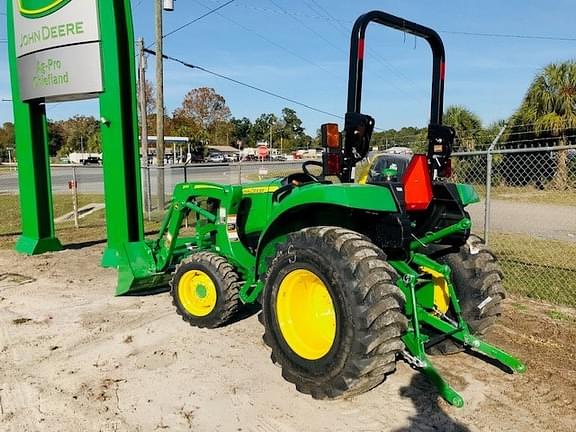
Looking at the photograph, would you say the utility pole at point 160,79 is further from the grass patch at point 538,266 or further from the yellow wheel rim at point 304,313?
the yellow wheel rim at point 304,313

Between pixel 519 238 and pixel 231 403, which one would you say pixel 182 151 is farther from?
pixel 231 403

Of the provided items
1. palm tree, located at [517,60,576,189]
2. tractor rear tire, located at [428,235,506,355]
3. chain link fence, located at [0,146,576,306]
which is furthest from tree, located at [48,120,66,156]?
tractor rear tire, located at [428,235,506,355]

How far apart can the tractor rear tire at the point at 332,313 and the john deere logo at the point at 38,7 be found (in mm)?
5668

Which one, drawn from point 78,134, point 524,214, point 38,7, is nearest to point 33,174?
point 38,7

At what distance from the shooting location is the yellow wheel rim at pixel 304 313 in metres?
3.67

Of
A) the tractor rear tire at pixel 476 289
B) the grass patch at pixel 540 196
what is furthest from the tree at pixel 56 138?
the tractor rear tire at pixel 476 289

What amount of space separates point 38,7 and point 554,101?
15.4m

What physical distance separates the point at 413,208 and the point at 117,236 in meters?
4.35

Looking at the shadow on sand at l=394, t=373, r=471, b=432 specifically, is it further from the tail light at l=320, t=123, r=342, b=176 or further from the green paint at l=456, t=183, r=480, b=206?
the tail light at l=320, t=123, r=342, b=176

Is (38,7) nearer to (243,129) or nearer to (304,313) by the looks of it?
(304,313)

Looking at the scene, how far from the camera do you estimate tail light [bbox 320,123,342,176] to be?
3488mm

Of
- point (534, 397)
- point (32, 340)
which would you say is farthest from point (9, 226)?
point (534, 397)

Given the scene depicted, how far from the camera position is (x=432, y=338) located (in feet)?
12.9

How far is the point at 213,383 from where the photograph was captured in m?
3.86
